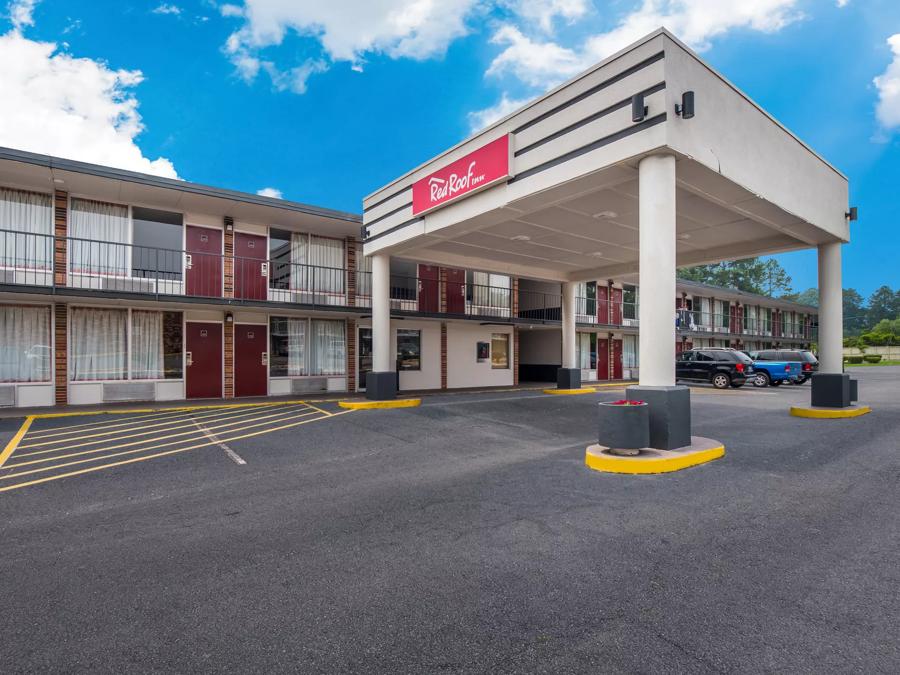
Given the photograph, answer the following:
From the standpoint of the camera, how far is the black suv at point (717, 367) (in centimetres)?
1956

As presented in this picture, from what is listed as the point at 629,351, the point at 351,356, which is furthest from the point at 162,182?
the point at 629,351

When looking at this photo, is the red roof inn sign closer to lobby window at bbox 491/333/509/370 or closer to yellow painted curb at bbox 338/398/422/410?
yellow painted curb at bbox 338/398/422/410

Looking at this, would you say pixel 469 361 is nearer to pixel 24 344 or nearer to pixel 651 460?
pixel 651 460

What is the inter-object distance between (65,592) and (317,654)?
1.99 meters

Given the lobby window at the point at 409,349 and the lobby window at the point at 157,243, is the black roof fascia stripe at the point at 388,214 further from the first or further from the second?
the lobby window at the point at 157,243

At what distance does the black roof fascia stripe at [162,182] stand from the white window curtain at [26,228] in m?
1.92

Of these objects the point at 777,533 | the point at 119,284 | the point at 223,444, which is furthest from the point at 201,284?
the point at 777,533

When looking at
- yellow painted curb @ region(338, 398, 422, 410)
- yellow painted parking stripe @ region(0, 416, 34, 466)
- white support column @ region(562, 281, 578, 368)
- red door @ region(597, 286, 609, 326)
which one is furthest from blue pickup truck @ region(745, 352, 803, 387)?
yellow painted parking stripe @ region(0, 416, 34, 466)

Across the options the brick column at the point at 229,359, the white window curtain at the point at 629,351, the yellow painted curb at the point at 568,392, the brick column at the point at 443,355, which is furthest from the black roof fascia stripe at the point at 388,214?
the white window curtain at the point at 629,351

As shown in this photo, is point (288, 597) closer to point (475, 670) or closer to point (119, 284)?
point (475, 670)

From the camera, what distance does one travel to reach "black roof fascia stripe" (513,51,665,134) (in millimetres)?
6626

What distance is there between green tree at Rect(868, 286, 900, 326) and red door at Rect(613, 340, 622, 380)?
12743cm

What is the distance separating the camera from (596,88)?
7332mm

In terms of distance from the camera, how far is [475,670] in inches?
91.7
